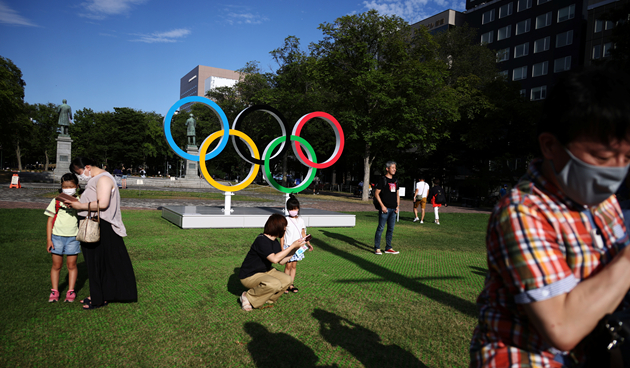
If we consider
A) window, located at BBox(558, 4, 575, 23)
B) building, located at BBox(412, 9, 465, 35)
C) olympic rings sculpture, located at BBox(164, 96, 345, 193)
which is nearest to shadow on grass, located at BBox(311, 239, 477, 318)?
olympic rings sculpture, located at BBox(164, 96, 345, 193)

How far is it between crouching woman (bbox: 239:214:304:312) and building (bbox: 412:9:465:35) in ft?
178

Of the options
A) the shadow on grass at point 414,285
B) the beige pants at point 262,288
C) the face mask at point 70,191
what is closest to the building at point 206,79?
the shadow on grass at point 414,285

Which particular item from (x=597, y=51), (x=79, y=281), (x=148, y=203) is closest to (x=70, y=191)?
(x=79, y=281)

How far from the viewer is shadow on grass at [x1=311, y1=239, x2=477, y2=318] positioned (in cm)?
536

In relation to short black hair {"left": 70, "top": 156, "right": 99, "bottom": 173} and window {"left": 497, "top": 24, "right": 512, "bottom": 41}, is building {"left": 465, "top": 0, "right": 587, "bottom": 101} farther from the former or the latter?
short black hair {"left": 70, "top": 156, "right": 99, "bottom": 173}

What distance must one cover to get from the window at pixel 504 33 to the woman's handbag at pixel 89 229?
54.6 metres

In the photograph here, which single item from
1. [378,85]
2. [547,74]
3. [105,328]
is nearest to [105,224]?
[105,328]

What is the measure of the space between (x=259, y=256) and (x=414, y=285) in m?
2.78

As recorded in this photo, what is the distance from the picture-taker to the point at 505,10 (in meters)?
48.5

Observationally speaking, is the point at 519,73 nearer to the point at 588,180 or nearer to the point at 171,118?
the point at 171,118

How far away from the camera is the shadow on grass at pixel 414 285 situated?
5.36 m

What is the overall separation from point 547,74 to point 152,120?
58.1 metres

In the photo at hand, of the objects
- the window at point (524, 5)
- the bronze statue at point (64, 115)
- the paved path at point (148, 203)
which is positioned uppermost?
the window at point (524, 5)

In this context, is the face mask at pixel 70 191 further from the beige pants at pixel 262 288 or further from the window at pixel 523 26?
the window at pixel 523 26
